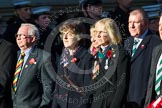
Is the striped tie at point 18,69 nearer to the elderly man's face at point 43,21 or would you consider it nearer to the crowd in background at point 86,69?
the crowd in background at point 86,69

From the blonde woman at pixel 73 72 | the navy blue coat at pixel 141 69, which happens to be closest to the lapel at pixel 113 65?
the blonde woman at pixel 73 72

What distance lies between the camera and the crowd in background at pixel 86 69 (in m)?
6.39

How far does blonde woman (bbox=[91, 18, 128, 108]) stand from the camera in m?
6.35

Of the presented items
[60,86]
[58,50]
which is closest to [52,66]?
[60,86]

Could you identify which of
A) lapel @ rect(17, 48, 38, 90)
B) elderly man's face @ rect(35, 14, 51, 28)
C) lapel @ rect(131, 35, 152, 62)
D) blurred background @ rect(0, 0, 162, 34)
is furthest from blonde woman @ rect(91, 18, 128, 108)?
blurred background @ rect(0, 0, 162, 34)

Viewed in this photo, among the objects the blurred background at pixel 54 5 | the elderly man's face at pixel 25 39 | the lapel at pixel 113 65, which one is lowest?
the blurred background at pixel 54 5

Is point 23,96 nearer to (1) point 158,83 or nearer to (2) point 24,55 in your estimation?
(2) point 24,55

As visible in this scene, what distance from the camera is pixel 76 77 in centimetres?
651

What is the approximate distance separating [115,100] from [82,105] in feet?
1.32

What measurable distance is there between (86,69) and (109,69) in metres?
0.27

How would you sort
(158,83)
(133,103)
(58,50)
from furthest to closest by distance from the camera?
1. (58,50)
2. (133,103)
3. (158,83)

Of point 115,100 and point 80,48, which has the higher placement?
point 80,48

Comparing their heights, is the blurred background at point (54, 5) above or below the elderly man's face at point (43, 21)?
below

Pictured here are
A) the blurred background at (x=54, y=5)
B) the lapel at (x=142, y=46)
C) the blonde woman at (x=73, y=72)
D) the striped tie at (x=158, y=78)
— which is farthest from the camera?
the blurred background at (x=54, y=5)
